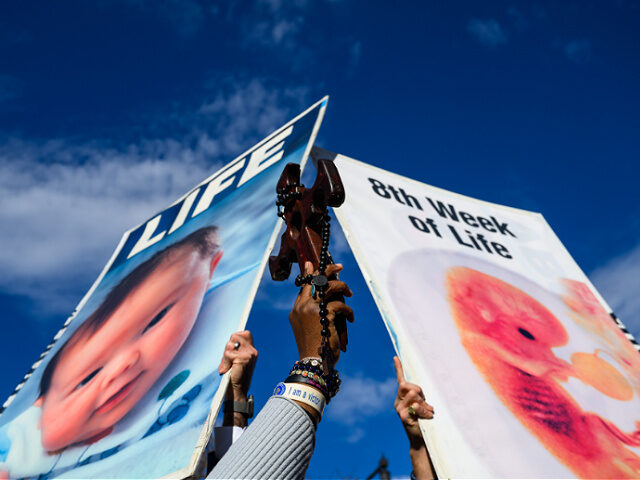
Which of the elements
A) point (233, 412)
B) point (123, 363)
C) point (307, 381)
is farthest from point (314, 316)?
point (123, 363)

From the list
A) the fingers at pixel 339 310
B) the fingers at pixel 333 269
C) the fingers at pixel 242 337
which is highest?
the fingers at pixel 242 337

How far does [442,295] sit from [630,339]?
7.60 ft

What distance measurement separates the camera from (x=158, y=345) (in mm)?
4215

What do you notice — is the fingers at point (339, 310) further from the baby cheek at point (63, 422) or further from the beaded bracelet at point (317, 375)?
the baby cheek at point (63, 422)

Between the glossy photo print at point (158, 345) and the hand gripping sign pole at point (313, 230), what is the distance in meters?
1.36

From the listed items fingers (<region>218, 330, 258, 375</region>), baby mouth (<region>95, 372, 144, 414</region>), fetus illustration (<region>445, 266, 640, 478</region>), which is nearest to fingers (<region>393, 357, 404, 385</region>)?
fingers (<region>218, 330, 258, 375</region>)

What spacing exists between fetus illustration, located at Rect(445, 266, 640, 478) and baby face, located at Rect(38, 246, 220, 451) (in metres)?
2.17

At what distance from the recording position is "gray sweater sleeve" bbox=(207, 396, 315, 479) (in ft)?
3.76

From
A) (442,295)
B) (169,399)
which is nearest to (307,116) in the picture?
(442,295)

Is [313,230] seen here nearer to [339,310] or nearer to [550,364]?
[339,310]

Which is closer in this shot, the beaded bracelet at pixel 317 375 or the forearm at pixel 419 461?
the beaded bracelet at pixel 317 375

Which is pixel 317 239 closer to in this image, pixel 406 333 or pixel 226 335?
pixel 226 335

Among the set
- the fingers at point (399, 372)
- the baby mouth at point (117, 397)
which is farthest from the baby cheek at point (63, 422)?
the fingers at point (399, 372)

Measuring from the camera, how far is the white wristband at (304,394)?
1.24m
